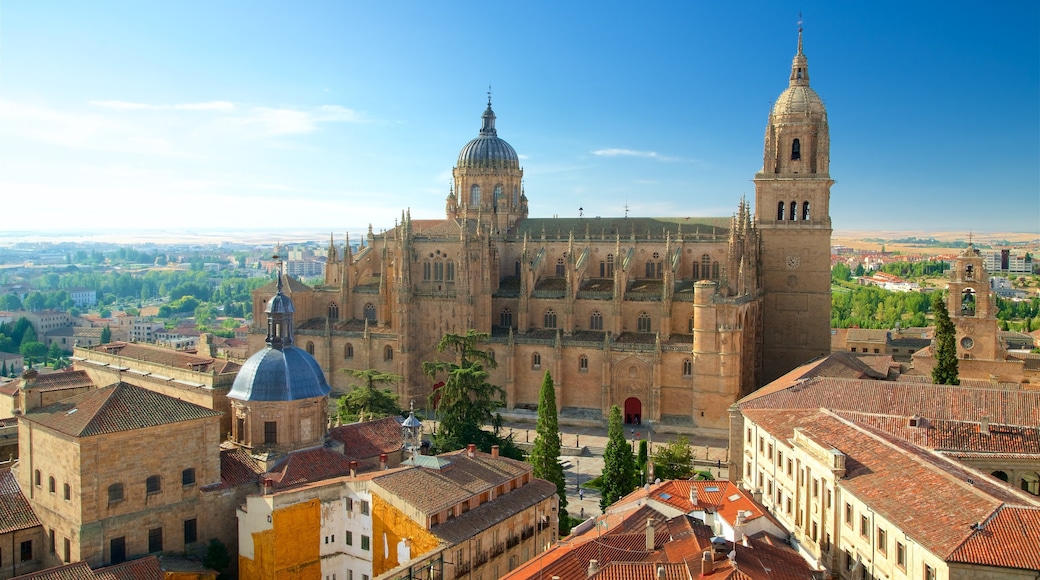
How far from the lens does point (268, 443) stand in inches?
1491

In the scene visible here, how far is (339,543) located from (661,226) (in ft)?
134

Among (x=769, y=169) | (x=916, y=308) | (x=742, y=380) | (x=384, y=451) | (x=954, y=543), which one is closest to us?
(x=954, y=543)

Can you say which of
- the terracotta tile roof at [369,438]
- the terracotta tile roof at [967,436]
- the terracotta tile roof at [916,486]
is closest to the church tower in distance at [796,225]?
the terracotta tile roof at [967,436]

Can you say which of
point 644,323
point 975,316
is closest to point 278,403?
point 644,323

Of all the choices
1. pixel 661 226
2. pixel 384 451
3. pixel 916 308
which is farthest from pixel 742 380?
pixel 916 308

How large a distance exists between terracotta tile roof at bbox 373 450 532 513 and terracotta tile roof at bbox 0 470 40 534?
1406 cm

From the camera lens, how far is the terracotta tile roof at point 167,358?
50.0m

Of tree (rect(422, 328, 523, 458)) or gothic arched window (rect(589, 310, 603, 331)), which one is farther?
gothic arched window (rect(589, 310, 603, 331))

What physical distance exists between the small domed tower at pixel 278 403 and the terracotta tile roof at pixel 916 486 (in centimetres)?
2162

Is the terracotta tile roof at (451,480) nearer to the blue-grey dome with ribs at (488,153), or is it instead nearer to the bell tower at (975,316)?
the bell tower at (975,316)

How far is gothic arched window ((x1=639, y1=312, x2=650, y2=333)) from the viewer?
199ft

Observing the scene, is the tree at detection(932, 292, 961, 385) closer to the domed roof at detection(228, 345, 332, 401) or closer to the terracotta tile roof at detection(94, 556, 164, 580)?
the domed roof at detection(228, 345, 332, 401)

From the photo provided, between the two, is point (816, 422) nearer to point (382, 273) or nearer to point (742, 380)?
point (742, 380)

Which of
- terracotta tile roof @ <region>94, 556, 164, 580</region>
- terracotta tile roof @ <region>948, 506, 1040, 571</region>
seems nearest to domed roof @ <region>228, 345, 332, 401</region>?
terracotta tile roof @ <region>94, 556, 164, 580</region>
